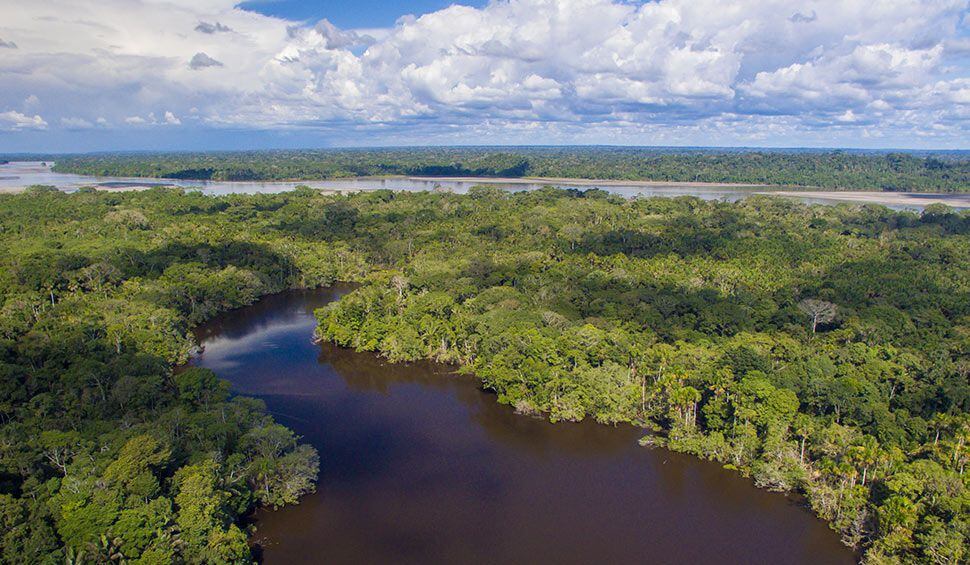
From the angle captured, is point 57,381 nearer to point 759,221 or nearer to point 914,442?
point 914,442

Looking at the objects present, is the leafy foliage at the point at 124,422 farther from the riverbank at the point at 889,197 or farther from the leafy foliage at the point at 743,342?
the riverbank at the point at 889,197

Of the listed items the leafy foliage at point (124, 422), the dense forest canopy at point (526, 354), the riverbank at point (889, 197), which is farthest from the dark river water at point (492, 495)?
the riverbank at point (889, 197)

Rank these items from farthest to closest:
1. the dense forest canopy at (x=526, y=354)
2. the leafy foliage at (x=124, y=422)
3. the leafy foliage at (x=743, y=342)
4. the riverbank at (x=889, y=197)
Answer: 1. the riverbank at (x=889, y=197)
2. the leafy foliage at (x=743, y=342)
3. the dense forest canopy at (x=526, y=354)
4. the leafy foliage at (x=124, y=422)

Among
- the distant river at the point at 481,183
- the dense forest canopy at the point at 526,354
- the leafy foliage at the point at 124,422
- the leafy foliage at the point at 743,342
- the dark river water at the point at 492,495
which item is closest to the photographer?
the leafy foliage at the point at 124,422

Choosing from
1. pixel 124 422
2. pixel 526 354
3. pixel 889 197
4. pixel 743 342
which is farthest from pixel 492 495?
pixel 889 197

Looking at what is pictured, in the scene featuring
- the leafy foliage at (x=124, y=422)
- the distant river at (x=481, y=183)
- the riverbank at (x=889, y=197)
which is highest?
the distant river at (x=481, y=183)

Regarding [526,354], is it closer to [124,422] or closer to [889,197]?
[124,422]
